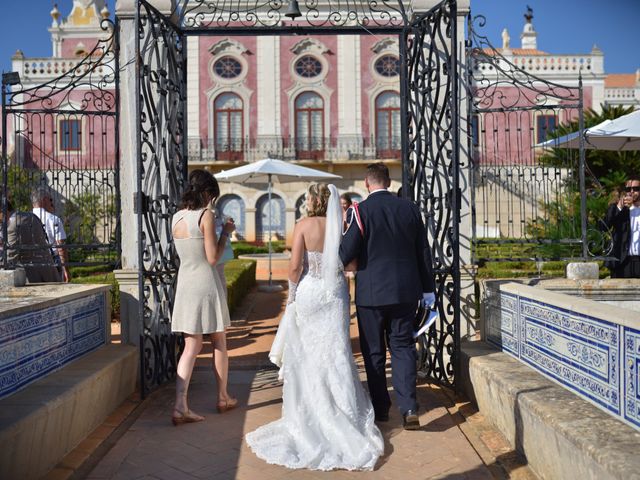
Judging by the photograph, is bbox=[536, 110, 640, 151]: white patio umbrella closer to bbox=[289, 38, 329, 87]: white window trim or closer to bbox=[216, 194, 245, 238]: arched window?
bbox=[289, 38, 329, 87]: white window trim

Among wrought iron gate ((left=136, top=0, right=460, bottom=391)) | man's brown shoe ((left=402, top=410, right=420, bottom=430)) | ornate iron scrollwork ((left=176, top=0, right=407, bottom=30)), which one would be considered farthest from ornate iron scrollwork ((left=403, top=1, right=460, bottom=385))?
man's brown shoe ((left=402, top=410, right=420, bottom=430))

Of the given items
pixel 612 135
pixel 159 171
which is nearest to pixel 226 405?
pixel 159 171

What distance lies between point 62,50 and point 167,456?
34.6 m

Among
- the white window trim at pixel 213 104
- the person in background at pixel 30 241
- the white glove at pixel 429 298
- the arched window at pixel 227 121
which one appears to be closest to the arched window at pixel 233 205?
the arched window at pixel 227 121

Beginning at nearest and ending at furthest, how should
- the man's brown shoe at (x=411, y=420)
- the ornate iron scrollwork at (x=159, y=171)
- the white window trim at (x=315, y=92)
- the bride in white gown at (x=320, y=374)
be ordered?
the bride in white gown at (x=320, y=374)
the man's brown shoe at (x=411, y=420)
the ornate iron scrollwork at (x=159, y=171)
the white window trim at (x=315, y=92)

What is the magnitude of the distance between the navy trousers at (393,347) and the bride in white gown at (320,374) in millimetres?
178

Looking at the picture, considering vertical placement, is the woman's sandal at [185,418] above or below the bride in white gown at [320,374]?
below

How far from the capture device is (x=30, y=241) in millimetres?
6371

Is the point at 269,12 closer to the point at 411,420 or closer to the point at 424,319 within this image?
the point at 424,319

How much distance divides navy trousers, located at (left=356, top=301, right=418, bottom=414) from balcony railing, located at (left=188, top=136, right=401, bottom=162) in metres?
22.4

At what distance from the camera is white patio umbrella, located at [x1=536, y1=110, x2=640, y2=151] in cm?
715

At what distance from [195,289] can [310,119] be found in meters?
22.9

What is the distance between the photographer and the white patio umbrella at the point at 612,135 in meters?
7.15

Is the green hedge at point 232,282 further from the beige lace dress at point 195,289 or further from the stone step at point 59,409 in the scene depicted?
the beige lace dress at point 195,289
